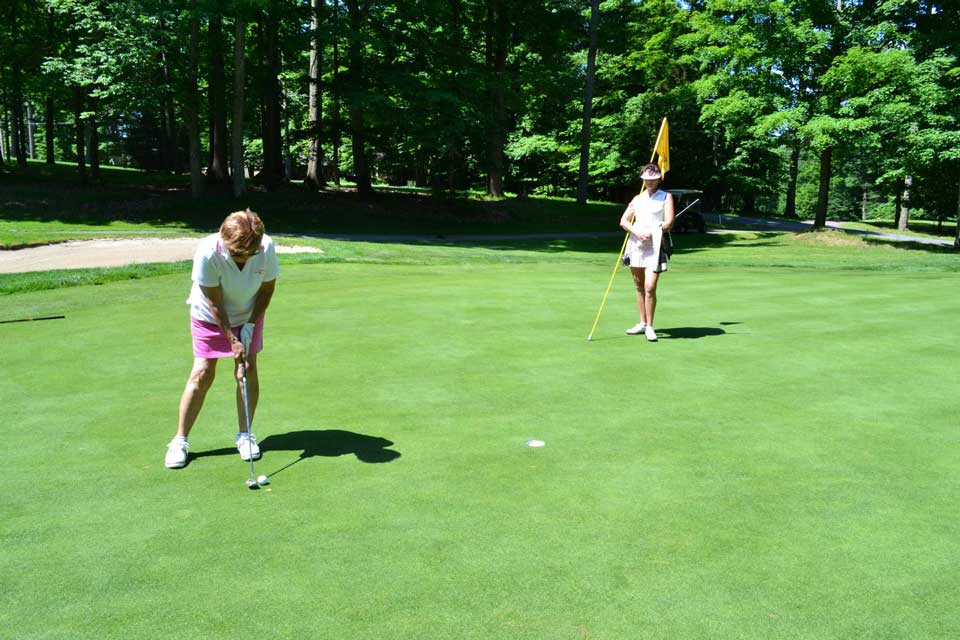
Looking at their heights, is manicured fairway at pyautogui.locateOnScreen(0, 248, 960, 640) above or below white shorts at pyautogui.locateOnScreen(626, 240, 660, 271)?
below

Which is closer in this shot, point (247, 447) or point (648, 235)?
point (247, 447)

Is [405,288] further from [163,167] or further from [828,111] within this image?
[163,167]

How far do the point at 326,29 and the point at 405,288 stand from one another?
68.0 feet

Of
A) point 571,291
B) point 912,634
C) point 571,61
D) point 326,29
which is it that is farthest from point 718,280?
point 571,61

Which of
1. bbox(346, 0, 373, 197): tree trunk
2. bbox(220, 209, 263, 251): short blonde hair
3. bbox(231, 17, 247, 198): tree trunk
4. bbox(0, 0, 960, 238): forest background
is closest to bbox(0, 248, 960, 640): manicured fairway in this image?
bbox(220, 209, 263, 251): short blonde hair

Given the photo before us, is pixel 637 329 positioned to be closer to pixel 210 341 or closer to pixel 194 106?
pixel 210 341

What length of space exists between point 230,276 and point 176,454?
129 cm

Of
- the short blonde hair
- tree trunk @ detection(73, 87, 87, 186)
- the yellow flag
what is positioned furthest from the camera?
tree trunk @ detection(73, 87, 87, 186)

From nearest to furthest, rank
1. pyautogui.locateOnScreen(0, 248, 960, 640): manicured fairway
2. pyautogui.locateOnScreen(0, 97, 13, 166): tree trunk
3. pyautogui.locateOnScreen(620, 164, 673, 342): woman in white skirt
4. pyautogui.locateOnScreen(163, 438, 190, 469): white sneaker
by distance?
1. pyautogui.locateOnScreen(0, 248, 960, 640): manicured fairway
2. pyautogui.locateOnScreen(163, 438, 190, 469): white sneaker
3. pyautogui.locateOnScreen(620, 164, 673, 342): woman in white skirt
4. pyautogui.locateOnScreen(0, 97, 13, 166): tree trunk

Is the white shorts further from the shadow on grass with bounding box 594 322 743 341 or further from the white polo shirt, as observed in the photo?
the white polo shirt

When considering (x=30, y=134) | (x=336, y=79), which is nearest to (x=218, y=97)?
(x=336, y=79)

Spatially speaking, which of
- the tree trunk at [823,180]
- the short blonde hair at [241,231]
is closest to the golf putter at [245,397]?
the short blonde hair at [241,231]

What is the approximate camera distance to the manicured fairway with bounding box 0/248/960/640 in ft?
11.4

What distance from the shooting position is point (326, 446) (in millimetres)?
5605
